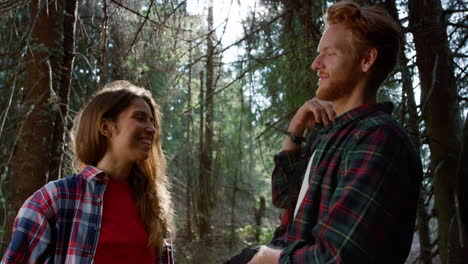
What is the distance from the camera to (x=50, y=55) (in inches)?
148

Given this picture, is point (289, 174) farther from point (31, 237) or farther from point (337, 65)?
point (31, 237)

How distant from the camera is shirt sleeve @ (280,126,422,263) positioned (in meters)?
1.21

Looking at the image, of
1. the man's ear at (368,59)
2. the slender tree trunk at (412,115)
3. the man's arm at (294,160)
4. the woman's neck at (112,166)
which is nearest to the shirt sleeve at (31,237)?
the woman's neck at (112,166)

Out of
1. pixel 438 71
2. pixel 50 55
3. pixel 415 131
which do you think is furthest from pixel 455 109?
pixel 50 55

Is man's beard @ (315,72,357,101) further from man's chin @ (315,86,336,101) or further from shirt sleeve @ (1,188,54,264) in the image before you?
shirt sleeve @ (1,188,54,264)

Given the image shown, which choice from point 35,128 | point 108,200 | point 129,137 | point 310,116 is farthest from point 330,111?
point 35,128

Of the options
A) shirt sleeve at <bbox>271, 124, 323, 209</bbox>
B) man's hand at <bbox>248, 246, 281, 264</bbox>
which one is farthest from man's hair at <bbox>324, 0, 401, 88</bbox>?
man's hand at <bbox>248, 246, 281, 264</bbox>

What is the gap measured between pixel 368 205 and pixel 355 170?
0.12 metres

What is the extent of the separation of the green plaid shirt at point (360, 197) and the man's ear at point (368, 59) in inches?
7.0

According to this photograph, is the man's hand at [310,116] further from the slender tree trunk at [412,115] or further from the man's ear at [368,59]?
the slender tree trunk at [412,115]

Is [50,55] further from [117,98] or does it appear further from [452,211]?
[452,211]

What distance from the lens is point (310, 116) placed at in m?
2.04

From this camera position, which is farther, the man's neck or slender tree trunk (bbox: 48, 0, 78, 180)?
slender tree trunk (bbox: 48, 0, 78, 180)

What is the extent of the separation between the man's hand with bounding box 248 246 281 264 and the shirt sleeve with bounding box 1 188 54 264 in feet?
3.82
